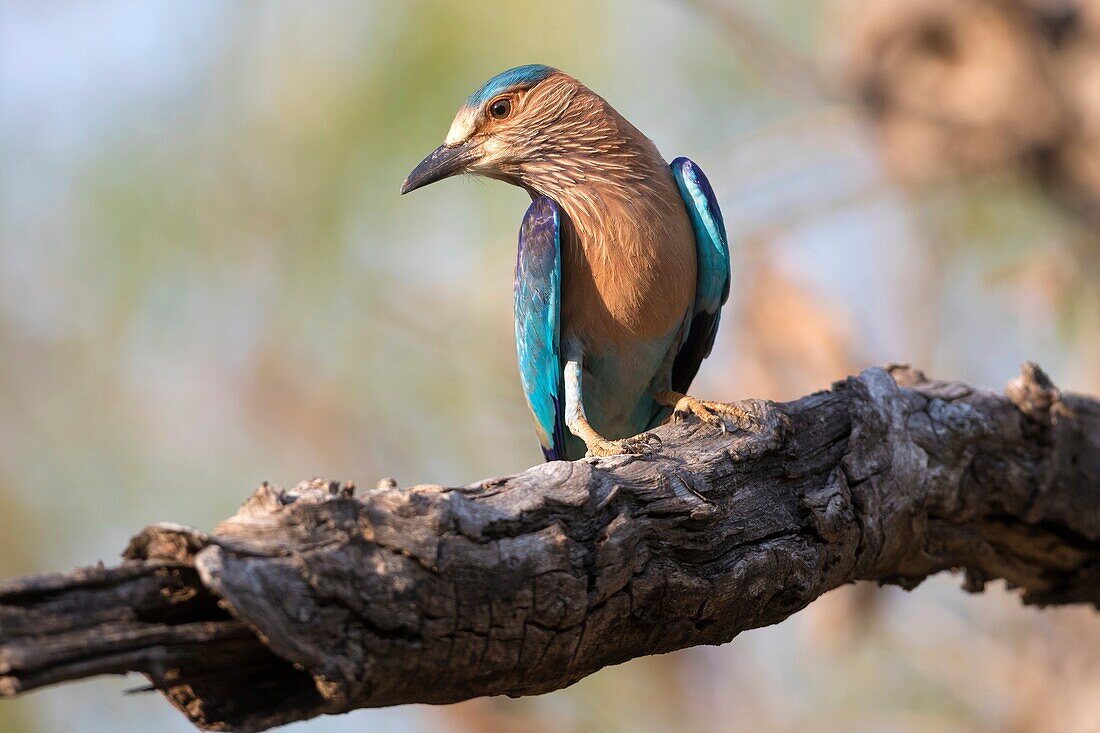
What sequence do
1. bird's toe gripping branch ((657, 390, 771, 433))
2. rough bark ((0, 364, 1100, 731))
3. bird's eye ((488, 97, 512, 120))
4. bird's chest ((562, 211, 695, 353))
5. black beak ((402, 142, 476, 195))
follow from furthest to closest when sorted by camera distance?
bird's eye ((488, 97, 512, 120)) < black beak ((402, 142, 476, 195)) < bird's chest ((562, 211, 695, 353)) < bird's toe gripping branch ((657, 390, 771, 433)) < rough bark ((0, 364, 1100, 731))

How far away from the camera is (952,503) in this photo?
4.38m

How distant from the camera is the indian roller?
15.9 feet

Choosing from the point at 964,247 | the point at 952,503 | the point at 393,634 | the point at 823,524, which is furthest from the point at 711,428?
the point at 964,247

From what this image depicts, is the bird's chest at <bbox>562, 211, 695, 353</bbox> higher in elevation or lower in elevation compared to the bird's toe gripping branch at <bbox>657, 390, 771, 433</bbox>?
higher

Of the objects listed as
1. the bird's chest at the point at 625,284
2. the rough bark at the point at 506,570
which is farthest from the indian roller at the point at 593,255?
the rough bark at the point at 506,570

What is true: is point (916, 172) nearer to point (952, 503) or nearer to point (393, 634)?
point (952, 503)

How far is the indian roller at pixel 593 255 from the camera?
15.9ft

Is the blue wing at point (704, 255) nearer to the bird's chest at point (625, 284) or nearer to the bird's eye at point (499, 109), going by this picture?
the bird's chest at point (625, 284)

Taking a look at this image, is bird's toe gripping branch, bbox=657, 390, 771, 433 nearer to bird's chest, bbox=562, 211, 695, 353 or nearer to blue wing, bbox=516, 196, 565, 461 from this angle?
bird's chest, bbox=562, 211, 695, 353

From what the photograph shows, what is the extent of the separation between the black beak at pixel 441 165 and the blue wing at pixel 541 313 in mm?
458

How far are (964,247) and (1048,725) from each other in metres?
4.44

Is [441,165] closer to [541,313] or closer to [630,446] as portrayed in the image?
[541,313]

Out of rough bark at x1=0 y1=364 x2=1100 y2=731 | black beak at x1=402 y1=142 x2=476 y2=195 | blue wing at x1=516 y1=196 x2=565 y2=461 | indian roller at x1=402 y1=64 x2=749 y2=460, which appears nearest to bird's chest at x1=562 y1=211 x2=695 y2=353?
indian roller at x1=402 y1=64 x2=749 y2=460

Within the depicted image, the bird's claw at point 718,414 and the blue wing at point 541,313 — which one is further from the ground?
the blue wing at point 541,313
